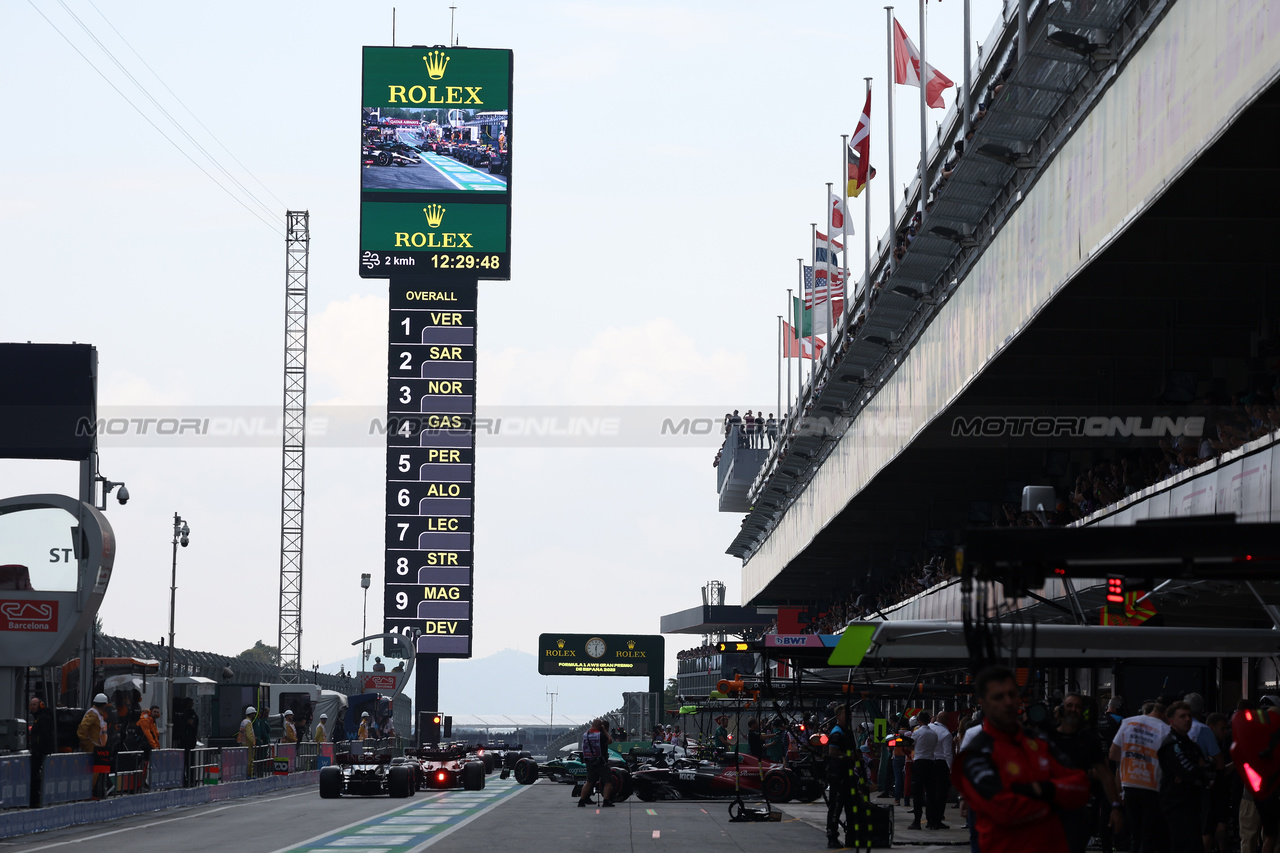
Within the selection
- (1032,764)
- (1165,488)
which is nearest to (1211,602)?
(1165,488)

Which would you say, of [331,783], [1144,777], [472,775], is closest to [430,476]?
[472,775]

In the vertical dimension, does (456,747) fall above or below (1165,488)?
below

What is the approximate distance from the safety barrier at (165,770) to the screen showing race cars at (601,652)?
148ft

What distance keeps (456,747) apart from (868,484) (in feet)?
36.8

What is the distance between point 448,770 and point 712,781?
616cm

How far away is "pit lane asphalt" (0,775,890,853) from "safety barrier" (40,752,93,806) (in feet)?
2.15

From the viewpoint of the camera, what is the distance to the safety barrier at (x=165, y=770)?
26.9 meters

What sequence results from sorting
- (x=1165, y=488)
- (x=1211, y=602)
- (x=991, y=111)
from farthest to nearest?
(x=991, y=111)
(x=1211, y=602)
(x=1165, y=488)

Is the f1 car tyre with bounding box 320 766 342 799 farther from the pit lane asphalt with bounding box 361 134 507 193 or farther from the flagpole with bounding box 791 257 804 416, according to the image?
the pit lane asphalt with bounding box 361 134 507 193

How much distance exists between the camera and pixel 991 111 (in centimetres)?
2216

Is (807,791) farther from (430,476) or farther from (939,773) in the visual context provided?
(430,476)

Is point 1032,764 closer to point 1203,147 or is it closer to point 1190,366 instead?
point 1203,147

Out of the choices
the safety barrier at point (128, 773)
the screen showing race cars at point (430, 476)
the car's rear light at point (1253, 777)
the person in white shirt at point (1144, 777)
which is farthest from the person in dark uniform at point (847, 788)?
the screen showing race cars at point (430, 476)

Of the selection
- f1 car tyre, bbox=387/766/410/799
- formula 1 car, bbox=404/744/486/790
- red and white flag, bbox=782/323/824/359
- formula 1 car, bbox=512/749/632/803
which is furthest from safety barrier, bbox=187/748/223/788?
red and white flag, bbox=782/323/824/359
